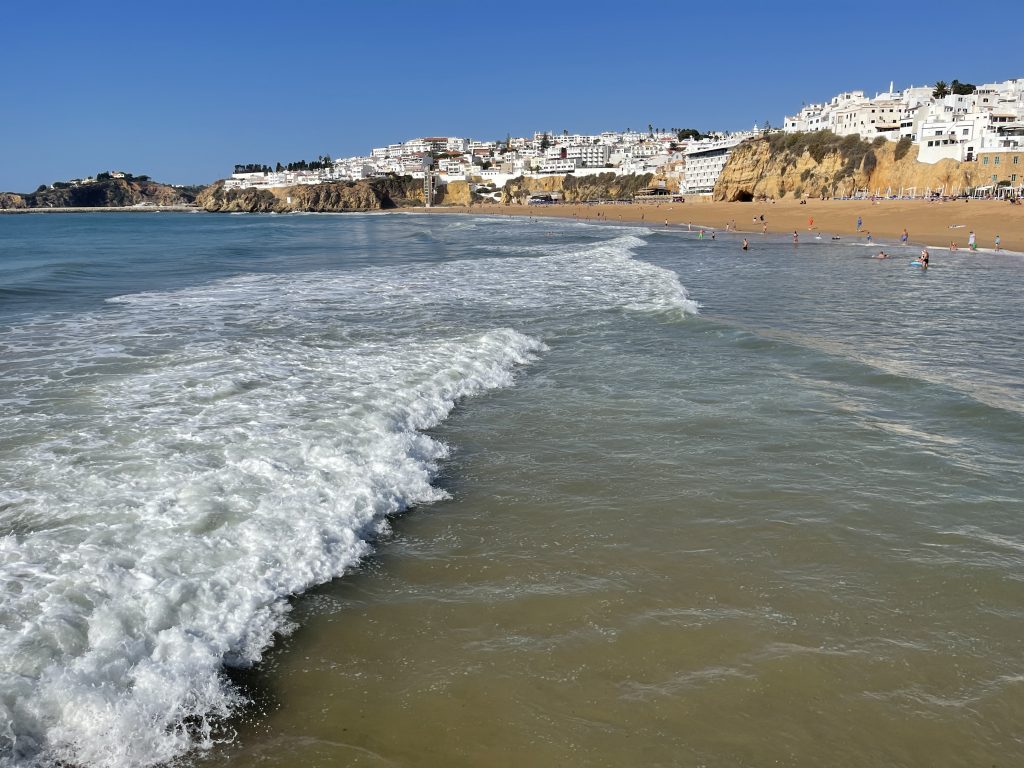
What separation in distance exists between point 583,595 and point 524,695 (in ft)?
3.26

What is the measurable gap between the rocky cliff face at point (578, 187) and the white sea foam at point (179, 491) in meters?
132

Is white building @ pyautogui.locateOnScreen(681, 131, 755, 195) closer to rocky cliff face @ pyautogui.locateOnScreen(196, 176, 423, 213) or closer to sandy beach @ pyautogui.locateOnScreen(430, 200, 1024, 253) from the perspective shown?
sandy beach @ pyautogui.locateOnScreen(430, 200, 1024, 253)

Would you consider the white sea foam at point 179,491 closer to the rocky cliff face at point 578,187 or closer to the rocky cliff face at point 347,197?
the rocky cliff face at point 578,187

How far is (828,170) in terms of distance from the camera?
84688mm

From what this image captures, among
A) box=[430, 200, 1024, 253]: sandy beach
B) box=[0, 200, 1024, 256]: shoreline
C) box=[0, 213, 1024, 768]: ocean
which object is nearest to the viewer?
box=[0, 213, 1024, 768]: ocean

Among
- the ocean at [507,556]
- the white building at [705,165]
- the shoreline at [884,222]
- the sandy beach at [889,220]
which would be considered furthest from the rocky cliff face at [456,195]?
the ocean at [507,556]

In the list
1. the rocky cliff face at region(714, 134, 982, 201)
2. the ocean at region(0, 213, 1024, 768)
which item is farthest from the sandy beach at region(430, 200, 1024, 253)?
the ocean at region(0, 213, 1024, 768)

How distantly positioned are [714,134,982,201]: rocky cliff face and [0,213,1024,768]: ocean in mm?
73646

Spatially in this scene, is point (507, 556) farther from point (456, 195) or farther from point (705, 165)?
point (456, 195)

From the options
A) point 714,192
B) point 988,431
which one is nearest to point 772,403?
point 988,431

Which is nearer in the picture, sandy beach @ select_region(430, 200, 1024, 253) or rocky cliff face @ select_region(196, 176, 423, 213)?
sandy beach @ select_region(430, 200, 1024, 253)

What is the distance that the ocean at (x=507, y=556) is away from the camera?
324cm

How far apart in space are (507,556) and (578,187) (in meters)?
151

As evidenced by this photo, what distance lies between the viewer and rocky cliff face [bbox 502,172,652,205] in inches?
5531
